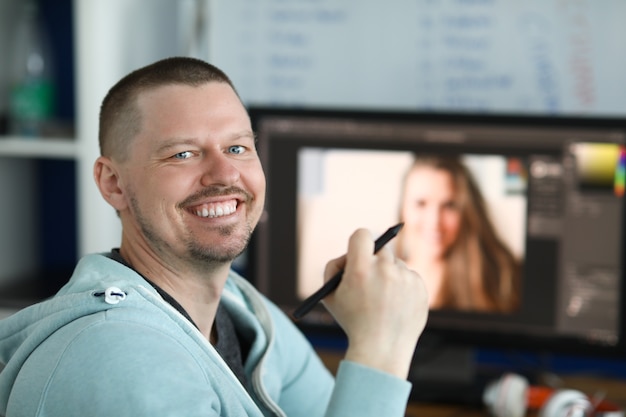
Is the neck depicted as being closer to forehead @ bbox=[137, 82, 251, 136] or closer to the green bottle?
forehead @ bbox=[137, 82, 251, 136]

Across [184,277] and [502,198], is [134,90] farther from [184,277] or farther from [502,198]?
[502,198]

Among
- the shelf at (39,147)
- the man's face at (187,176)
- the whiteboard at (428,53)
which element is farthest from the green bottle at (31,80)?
the man's face at (187,176)

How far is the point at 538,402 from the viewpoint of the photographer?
179 cm

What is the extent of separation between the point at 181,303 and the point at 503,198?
0.81 meters

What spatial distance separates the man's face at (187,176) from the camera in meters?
1.22

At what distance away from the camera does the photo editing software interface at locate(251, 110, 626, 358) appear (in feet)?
6.05

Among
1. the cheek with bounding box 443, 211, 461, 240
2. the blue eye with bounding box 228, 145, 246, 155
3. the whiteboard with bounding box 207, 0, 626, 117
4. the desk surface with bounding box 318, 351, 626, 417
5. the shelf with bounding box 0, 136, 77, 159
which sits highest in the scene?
the whiteboard with bounding box 207, 0, 626, 117

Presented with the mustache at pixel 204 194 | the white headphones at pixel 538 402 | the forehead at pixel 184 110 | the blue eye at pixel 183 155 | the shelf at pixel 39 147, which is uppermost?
the forehead at pixel 184 110

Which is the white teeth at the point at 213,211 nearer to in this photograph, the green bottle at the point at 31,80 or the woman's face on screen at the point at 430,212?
the woman's face on screen at the point at 430,212

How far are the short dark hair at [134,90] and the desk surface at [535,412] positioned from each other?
80 centimetres

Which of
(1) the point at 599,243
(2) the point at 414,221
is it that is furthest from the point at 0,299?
(1) the point at 599,243

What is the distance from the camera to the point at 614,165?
182 centimetres

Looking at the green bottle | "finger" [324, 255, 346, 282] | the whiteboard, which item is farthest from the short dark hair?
the green bottle

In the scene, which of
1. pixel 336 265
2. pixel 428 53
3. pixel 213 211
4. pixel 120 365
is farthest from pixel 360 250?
pixel 428 53
